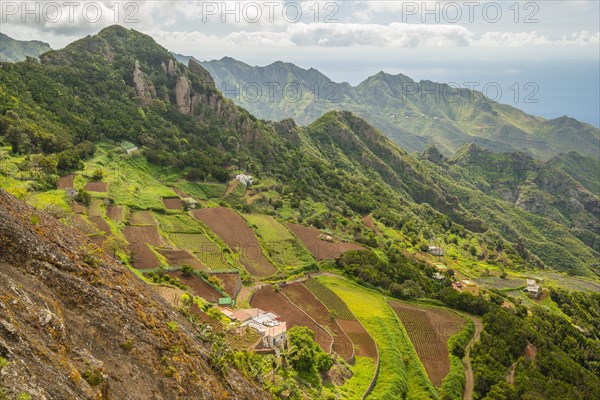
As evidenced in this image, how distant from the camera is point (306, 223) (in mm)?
112500

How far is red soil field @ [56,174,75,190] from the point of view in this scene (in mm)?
79750

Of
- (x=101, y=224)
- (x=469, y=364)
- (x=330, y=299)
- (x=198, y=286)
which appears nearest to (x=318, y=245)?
(x=330, y=299)

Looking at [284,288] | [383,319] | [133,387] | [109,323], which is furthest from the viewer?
[284,288]

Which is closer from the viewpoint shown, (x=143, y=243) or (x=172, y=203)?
(x=143, y=243)

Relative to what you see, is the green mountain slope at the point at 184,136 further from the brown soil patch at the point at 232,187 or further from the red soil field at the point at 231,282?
the red soil field at the point at 231,282

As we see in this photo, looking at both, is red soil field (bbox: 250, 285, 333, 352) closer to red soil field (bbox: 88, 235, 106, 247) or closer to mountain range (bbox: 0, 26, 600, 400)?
mountain range (bbox: 0, 26, 600, 400)

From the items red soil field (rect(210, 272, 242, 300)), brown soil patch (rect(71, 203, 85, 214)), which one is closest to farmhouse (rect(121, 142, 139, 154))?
brown soil patch (rect(71, 203, 85, 214))

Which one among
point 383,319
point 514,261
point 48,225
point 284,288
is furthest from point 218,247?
point 514,261

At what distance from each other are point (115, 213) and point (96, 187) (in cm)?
1010

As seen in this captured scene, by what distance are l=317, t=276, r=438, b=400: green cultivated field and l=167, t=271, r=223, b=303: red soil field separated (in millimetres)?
23385

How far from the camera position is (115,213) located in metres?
Answer: 79.9

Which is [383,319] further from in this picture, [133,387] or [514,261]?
[514,261]

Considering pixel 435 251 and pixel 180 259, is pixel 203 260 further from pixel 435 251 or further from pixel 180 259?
pixel 435 251

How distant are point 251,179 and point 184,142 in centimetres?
2513
